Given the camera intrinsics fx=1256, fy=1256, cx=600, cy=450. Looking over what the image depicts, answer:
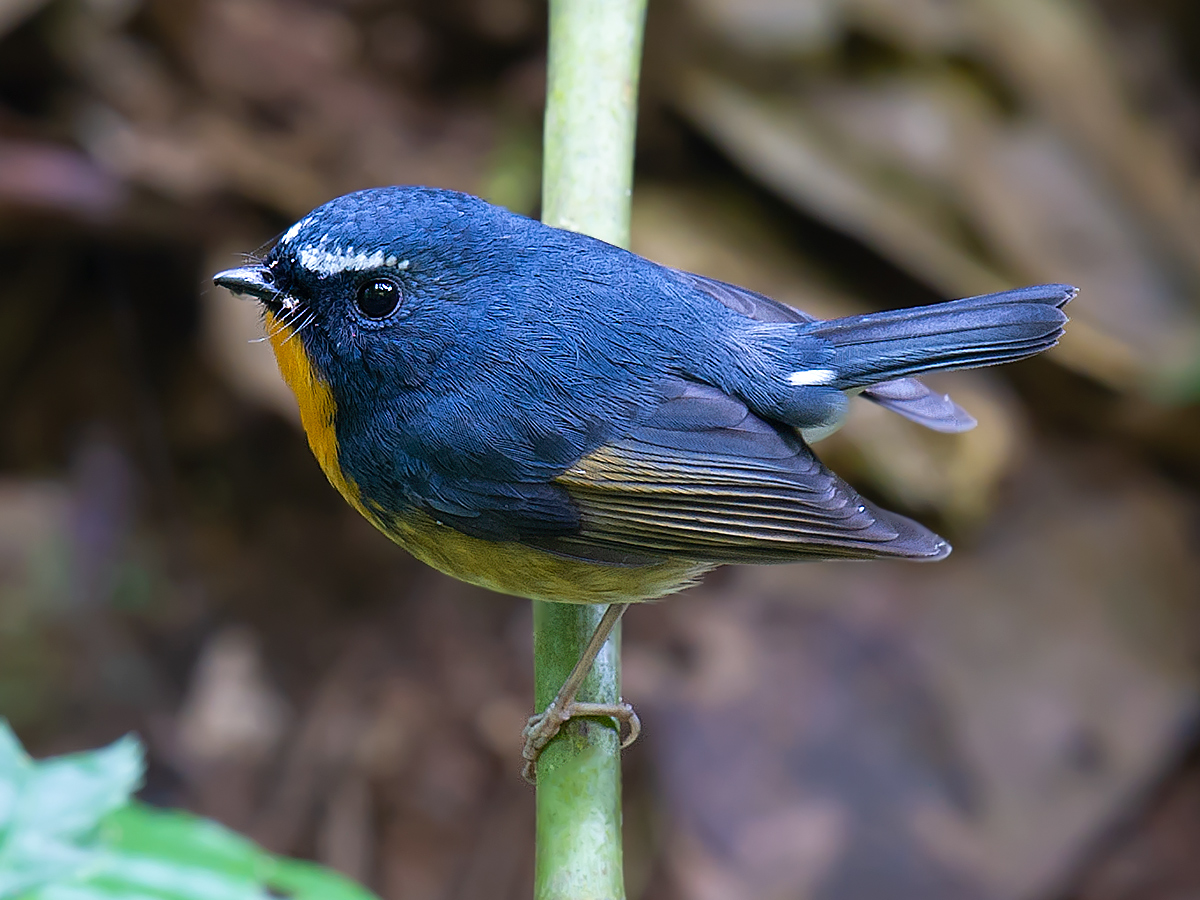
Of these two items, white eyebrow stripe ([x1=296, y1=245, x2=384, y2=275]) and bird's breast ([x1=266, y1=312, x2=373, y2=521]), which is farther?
bird's breast ([x1=266, y1=312, x2=373, y2=521])

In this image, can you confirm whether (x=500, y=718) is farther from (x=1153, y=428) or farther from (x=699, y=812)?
(x=1153, y=428)

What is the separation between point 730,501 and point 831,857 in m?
2.27

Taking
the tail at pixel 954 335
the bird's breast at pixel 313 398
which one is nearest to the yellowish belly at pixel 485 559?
the bird's breast at pixel 313 398

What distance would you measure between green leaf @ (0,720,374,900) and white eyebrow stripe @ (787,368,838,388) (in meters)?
1.46

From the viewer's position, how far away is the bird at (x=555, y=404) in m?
2.53

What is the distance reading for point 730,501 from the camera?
258 centimetres

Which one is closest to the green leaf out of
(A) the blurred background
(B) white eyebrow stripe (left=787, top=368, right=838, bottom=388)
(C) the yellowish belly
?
(C) the yellowish belly

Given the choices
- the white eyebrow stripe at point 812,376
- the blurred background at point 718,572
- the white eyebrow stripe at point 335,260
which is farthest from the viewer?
the blurred background at point 718,572

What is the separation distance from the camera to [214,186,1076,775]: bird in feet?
8.29

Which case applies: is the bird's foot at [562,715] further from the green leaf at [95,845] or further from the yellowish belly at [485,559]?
the green leaf at [95,845]

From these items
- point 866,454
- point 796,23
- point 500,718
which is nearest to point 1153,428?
point 866,454

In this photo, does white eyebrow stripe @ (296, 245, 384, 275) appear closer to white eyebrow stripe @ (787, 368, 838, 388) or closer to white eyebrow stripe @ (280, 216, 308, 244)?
white eyebrow stripe @ (280, 216, 308, 244)

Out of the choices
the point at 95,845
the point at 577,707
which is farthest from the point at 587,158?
the point at 95,845

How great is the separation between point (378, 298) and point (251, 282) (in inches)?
10.1
